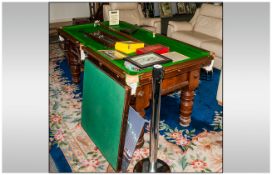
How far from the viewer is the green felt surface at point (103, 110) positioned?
7.15 ft

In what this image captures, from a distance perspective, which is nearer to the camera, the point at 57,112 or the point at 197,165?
the point at 197,165

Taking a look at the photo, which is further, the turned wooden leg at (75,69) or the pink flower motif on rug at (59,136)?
the turned wooden leg at (75,69)

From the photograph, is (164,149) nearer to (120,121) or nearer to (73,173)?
(120,121)

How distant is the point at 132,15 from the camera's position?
6184mm

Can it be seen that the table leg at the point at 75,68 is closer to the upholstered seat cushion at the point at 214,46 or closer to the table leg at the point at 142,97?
the table leg at the point at 142,97

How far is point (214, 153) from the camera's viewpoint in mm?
2592

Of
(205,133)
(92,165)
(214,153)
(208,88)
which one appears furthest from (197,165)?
(208,88)

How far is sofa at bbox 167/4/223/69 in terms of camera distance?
495 centimetres

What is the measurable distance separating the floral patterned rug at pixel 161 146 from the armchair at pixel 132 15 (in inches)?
125

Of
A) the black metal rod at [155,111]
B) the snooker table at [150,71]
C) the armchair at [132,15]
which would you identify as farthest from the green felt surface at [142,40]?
the armchair at [132,15]

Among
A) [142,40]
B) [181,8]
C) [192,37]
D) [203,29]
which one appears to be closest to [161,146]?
[142,40]

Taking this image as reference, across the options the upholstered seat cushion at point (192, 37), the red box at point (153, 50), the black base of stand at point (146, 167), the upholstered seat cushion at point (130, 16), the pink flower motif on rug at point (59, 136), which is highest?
the upholstered seat cushion at point (130, 16)

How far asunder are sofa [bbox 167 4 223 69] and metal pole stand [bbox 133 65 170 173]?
291 centimetres

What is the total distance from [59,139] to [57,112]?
60 cm
